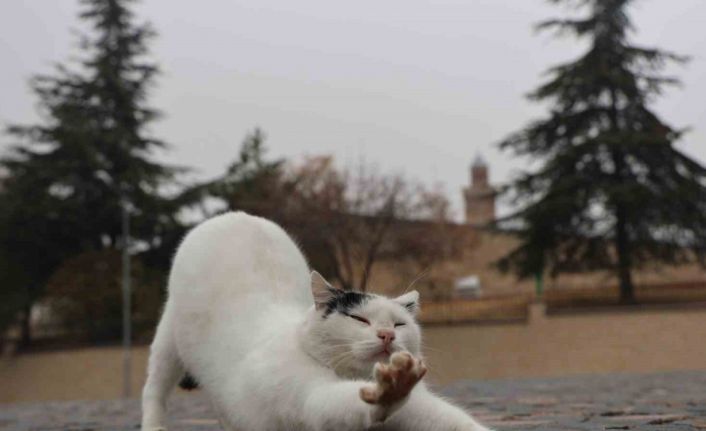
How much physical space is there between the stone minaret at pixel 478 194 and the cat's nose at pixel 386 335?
47.0 meters

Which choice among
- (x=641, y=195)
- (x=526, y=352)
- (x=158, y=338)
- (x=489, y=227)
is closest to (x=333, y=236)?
(x=489, y=227)

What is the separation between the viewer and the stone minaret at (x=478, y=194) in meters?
51.2

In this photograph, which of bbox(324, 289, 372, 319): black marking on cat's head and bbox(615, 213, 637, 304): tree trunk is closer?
bbox(324, 289, 372, 319): black marking on cat's head

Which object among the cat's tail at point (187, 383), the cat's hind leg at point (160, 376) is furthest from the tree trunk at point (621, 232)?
the cat's hind leg at point (160, 376)

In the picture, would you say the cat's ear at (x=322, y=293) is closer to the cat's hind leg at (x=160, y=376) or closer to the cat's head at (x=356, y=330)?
the cat's head at (x=356, y=330)

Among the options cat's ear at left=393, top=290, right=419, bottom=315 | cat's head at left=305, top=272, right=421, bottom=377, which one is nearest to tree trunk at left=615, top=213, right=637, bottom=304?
cat's ear at left=393, top=290, right=419, bottom=315

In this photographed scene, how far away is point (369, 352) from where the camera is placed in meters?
3.33

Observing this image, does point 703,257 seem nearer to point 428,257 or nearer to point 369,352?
point 428,257

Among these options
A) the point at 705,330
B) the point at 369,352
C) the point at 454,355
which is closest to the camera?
the point at 369,352

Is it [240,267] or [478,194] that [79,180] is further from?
[240,267]

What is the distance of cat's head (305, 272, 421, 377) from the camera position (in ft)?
10.9

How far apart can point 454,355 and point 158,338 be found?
27595 mm

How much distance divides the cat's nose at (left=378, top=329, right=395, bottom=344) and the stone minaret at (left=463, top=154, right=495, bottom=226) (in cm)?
4698

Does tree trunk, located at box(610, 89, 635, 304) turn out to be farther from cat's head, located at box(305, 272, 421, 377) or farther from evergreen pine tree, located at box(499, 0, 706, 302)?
cat's head, located at box(305, 272, 421, 377)
